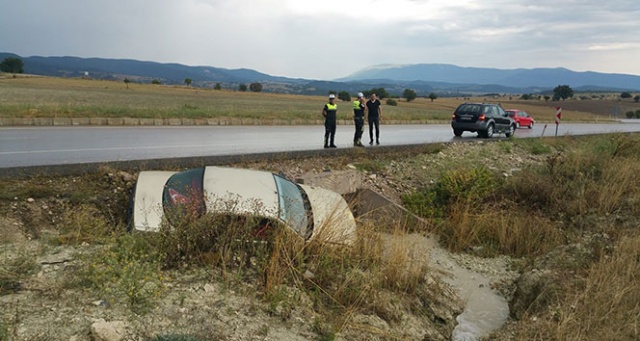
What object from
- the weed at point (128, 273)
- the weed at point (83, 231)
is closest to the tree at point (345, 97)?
the weed at point (83, 231)

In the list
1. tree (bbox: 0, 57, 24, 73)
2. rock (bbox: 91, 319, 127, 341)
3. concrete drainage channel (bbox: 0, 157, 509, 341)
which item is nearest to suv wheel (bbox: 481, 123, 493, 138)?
concrete drainage channel (bbox: 0, 157, 509, 341)

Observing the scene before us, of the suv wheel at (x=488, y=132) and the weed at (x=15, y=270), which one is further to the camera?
the suv wheel at (x=488, y=132)

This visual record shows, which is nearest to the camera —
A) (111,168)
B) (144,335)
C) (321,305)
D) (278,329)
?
(144,335)

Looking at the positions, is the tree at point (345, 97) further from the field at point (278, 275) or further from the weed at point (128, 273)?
the weed at point (128, 273)

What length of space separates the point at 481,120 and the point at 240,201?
18.2m

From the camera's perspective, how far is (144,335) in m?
4.35

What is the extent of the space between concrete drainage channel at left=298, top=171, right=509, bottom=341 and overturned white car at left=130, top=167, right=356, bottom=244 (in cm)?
95

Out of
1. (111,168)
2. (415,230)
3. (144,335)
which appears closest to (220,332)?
(144,335)

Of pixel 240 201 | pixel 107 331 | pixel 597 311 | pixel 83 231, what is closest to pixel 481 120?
pixel 597 311

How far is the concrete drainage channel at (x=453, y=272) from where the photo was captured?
23.6 ft

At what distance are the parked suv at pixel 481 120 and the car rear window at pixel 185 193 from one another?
17595 mm

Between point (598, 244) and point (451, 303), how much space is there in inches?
136

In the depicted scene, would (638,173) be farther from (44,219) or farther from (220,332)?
(44,219)

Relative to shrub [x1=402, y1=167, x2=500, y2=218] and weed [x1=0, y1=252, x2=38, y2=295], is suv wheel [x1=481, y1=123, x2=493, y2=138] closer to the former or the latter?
shrub [x1=402, y1=167, x2=500, y2=218]
